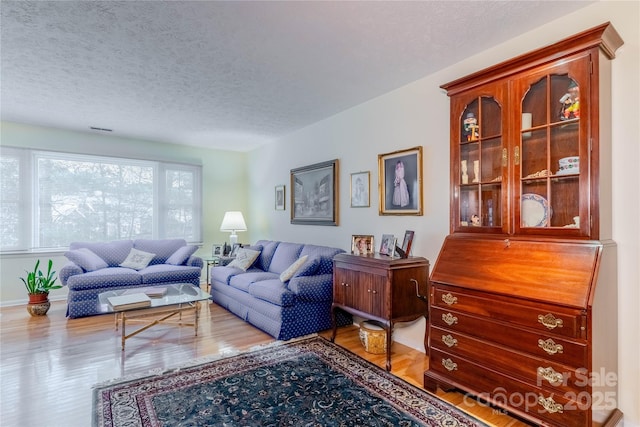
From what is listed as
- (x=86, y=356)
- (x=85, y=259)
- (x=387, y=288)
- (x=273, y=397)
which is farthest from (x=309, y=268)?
(x=85, y=259)

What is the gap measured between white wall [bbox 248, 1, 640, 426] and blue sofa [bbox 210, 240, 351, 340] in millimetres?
641

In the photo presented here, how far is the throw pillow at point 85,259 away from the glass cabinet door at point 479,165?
4620 mm

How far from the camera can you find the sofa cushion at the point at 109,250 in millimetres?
4793

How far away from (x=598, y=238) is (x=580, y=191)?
0.27 meters

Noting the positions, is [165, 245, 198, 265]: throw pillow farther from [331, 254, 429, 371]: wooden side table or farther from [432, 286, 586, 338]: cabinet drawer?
[432, 286, 586, 338]: cabinet drawer

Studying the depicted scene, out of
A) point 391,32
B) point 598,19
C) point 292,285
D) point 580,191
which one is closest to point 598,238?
point 580,191

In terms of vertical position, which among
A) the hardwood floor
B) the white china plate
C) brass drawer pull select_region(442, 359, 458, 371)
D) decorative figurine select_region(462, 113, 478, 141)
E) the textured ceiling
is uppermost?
the textured ceiling

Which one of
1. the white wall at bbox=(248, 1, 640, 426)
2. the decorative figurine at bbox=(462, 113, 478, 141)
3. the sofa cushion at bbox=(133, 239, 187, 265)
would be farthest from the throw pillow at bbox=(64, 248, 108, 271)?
the decorative figurine at bbox=(462, 113, 478, 141)

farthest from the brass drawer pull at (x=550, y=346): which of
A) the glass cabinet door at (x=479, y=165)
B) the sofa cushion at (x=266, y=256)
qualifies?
the sofa cushion at (x=266, y=256)

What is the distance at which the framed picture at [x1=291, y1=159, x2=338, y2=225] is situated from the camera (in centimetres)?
420

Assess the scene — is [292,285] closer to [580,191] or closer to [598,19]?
[580,191]

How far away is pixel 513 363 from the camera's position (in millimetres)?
1868

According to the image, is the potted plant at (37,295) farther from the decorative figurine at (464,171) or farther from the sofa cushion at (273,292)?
the decorative figurine at (464,171)

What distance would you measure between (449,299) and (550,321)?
60cm
